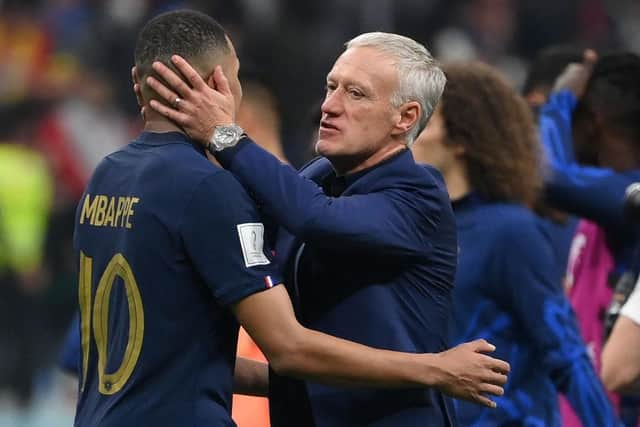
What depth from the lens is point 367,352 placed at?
3.65 metres

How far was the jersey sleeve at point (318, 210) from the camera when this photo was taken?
3.68 metres

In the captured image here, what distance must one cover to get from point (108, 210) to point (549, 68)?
131 inches

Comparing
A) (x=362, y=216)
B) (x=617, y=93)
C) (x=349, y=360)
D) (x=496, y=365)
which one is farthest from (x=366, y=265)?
(x=617, y=93)

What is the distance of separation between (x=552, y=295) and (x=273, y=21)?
8.34 m

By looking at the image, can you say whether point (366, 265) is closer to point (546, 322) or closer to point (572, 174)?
point (546, 322)

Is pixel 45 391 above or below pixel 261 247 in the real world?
below

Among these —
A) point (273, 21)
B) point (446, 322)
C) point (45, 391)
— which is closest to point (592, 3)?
point (273, 21)

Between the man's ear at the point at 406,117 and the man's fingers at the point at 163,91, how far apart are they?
0.61 metres

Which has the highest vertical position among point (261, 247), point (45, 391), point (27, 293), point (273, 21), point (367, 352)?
point (273, 21)

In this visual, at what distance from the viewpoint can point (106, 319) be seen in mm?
3713

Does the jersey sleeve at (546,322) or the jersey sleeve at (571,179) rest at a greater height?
the jersey sleeve at (571,179)

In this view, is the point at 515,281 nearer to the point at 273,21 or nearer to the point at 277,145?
the point at 277,145

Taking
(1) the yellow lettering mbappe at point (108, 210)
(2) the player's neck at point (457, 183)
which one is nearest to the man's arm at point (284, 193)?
(1) the yellow lettering mbappe at point (108, 210)

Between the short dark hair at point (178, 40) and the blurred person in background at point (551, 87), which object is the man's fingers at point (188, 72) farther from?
the blurred person in background at point (551, 87)
